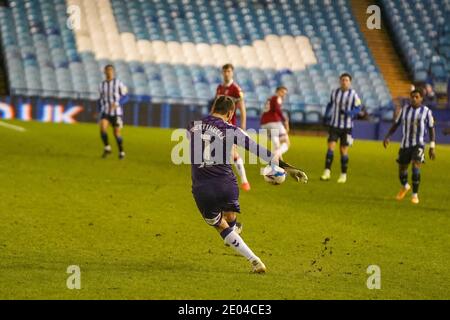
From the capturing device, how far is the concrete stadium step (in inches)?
1585

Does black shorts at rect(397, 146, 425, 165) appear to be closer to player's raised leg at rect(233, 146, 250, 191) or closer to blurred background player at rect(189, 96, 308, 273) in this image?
player's raised leg at rect(233, 146, 250, 191)

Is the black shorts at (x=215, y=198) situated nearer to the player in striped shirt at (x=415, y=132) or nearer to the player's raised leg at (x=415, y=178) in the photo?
the player in striped shirt at (x=415, y=132)

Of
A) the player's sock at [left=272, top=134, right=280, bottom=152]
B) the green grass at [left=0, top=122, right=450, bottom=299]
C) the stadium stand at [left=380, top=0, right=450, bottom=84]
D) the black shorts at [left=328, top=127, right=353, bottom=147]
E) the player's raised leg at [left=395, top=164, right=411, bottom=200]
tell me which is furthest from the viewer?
the stadium stand at [left=380, top=0, right=450, bottom=84]

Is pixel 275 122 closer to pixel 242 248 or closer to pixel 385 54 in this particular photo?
pixel 242 248

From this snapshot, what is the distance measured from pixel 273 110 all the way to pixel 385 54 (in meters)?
22.0

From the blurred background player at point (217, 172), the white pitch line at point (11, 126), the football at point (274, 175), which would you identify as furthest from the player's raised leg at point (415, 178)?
the white pitch line at point (11, 126)

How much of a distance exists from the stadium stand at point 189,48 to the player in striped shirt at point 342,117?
17.6 metres

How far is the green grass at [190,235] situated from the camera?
336 inches

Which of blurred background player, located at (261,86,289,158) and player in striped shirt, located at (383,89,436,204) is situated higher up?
blurred background player, located at (261,86,289,158)

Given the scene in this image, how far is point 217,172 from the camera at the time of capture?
9133 mm

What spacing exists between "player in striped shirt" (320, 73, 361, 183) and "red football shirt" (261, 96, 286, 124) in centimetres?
285

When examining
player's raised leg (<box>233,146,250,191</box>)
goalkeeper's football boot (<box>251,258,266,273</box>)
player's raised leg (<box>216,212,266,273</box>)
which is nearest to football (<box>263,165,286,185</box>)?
player's raised leg (<box>216,212,266,273</box>)

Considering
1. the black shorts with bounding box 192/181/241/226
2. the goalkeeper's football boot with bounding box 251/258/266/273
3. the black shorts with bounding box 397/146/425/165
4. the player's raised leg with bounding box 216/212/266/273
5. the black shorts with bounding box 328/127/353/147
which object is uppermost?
the black shorts with bounding box 328/127/353/147
